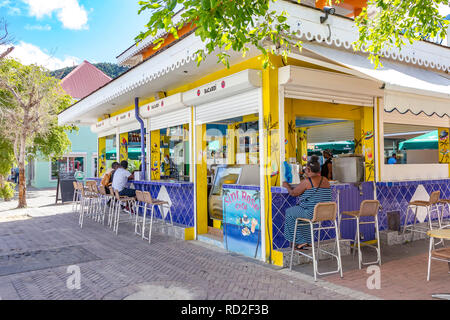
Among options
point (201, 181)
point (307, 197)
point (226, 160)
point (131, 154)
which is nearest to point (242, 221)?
point (307, 197)

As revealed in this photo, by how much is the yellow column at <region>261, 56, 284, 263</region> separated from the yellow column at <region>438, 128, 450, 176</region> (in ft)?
16.4

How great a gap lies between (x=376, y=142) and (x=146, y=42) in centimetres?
1082

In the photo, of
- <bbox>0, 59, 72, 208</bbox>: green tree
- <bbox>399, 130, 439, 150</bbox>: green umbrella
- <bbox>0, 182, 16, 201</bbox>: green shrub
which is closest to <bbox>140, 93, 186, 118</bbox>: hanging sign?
<bbox>0, 59, 72, 208</bbox>: green tree

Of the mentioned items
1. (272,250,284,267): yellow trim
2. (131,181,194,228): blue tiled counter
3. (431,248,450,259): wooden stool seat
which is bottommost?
(272,250,284,267): yellow trim

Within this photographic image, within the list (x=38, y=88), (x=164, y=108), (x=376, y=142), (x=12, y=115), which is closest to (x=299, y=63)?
(x=376, y=142)

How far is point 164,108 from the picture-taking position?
7.79m

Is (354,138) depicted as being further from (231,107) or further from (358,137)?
(231,107)

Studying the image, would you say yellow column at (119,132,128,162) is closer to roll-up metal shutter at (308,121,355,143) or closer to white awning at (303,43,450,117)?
roll-up metal shutter at (308,121,355,143)

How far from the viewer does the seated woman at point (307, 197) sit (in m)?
4.79

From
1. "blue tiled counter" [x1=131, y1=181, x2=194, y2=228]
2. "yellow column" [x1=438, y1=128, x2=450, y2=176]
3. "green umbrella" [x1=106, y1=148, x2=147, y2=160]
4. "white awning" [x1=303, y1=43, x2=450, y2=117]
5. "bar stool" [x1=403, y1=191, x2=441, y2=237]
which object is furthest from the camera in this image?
"green umbrella" [x1=106, y1=148, x2=147, y2=160]

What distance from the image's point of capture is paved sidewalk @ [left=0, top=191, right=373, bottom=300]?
408cm

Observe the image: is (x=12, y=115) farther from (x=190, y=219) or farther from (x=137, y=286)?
(x=137, y=286)
